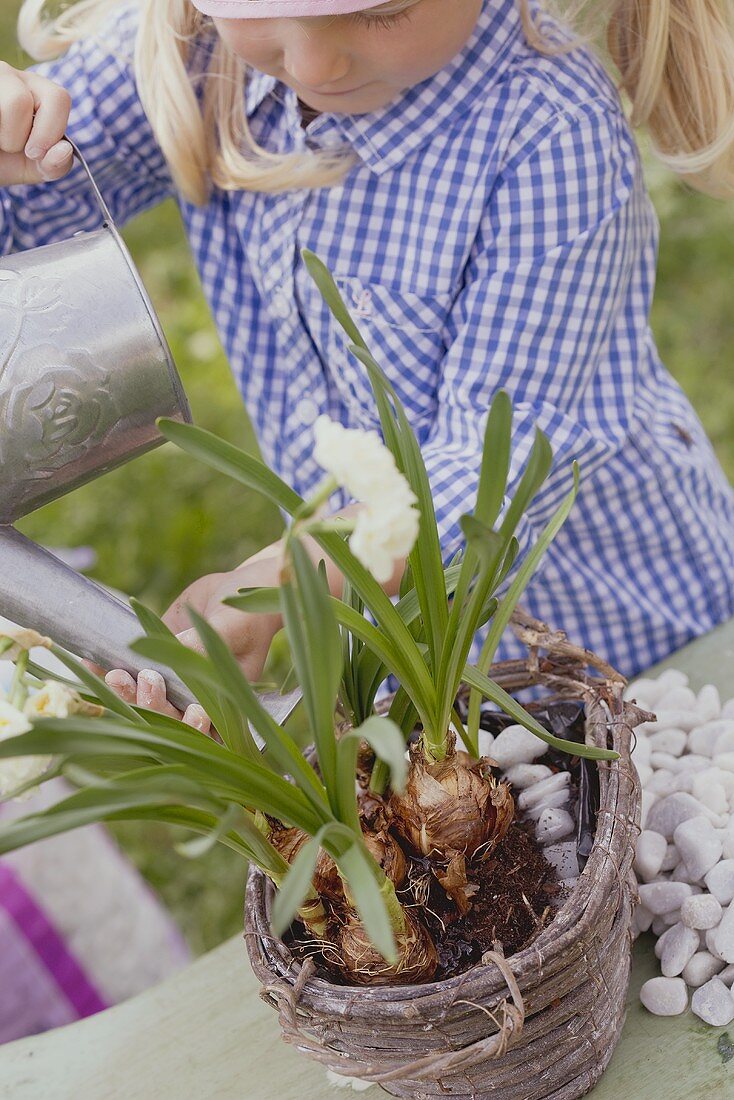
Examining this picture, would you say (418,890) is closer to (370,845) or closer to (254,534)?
(370,845)

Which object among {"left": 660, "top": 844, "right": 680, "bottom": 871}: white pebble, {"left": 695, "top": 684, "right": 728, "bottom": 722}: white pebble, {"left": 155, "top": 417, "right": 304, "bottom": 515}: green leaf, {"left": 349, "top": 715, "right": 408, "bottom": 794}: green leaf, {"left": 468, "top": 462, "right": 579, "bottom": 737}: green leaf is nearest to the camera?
{"left": 349, "top": 715, "right": 408, "bottom": 794}: green leaf

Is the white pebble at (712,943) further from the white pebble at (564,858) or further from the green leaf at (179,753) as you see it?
the green leaf at (179,753)

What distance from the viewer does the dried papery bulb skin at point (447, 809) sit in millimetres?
560

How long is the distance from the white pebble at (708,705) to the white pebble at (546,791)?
0.60 ft

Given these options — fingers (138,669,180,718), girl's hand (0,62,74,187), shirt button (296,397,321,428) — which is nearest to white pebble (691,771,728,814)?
fingers (138,669,180,718)

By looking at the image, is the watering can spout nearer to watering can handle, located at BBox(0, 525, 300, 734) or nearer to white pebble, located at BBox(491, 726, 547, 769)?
watering can handle, located at BBox(0, 525, 300, 734)

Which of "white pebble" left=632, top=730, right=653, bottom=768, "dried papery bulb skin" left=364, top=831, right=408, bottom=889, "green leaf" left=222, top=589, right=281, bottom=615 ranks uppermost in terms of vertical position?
"green leaf" left=222, top=589, right=281, bottom=615

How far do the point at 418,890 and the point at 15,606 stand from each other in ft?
0.87

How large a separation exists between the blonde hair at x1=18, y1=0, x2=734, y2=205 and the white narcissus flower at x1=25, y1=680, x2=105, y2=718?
0.55 metres

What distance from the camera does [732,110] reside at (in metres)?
0.85

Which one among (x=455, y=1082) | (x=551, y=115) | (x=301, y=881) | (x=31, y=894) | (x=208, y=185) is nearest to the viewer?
(x=301, y=881)

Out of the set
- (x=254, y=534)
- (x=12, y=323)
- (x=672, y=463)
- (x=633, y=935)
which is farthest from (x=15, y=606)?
(x=254, y=534)

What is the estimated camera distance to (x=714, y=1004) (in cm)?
60

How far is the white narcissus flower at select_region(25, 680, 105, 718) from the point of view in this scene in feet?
1.44
